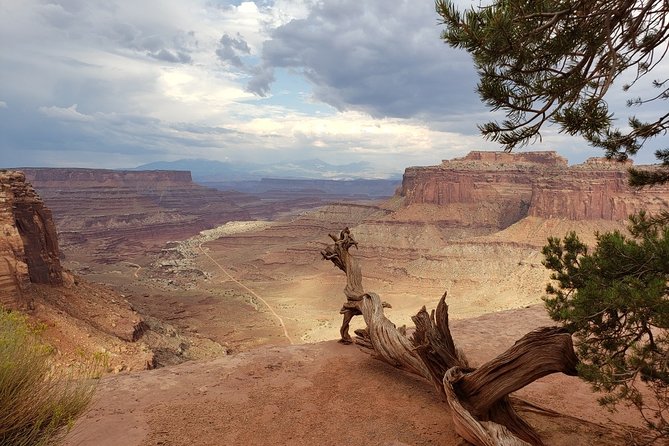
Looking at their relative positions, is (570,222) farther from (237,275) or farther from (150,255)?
(150,255)

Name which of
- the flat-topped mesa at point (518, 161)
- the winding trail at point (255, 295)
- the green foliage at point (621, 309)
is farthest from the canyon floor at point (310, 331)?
the flat-topped mesa at point (518, 161)

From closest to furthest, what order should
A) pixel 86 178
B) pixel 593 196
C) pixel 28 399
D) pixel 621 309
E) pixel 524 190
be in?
pixel 28 399
pixel 621 309
pixel 593 196
pixel 524 190
pixel 86 178

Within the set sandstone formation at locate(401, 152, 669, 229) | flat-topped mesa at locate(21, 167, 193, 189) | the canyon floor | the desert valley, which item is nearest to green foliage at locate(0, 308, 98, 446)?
the desert valley

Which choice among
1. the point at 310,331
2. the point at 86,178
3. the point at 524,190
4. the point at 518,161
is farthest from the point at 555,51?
the point at 86,178

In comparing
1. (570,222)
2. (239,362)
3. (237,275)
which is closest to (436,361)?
(239,362)

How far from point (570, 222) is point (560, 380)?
5310cm

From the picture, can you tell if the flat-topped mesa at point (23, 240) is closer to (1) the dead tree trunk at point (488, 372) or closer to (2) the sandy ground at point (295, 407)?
(2) the sandy ground at point (295, 407)

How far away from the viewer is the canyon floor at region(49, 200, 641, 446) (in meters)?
6.91

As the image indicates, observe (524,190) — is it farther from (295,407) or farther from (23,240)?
(295,407)

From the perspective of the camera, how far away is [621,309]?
174 inches

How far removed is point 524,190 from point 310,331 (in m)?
49.6

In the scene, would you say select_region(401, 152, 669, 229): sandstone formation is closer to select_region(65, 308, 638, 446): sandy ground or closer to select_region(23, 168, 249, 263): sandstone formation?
select_region(65, 308, 638, 446): sandy ground

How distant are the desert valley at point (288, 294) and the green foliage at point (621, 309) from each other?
2.37 meters

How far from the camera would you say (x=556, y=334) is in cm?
575
